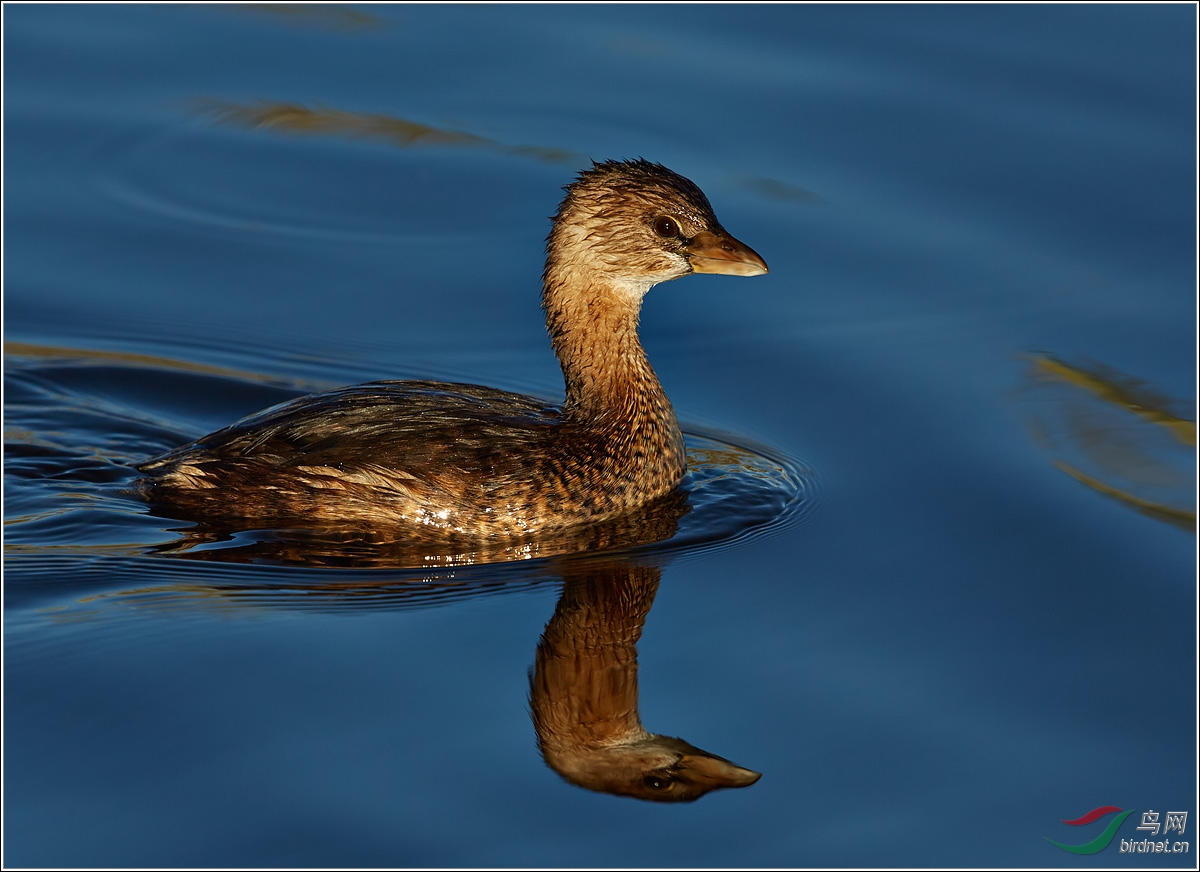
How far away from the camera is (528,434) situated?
8359 mm

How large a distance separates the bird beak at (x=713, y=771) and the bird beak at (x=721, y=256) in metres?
3.08

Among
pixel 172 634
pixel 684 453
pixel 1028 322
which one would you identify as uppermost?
pixel 1028 322

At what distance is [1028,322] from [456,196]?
397cm

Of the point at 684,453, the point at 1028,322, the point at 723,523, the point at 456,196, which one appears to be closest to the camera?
the point at 723,523

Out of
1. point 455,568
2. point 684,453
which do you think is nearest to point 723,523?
point 684,453

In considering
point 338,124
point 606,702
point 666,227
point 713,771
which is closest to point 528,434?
A: point 666,227

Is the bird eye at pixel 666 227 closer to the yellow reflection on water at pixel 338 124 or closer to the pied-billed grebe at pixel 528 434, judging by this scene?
the pied-billed grebe at pixel 528 434

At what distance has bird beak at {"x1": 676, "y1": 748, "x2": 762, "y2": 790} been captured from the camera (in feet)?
20.3

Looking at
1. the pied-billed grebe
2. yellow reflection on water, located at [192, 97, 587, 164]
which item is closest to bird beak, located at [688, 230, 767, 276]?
the pied-billed grebe

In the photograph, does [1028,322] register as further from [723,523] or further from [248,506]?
[248,506]

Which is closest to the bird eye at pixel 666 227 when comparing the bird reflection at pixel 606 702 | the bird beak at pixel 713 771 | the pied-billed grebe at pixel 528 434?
the pied-billed grebe at pixel 528 434

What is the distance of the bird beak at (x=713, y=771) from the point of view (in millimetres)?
6199

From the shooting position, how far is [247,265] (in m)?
10.7

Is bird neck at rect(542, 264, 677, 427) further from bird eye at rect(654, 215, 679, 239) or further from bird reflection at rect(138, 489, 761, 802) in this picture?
bird reflection at rect(138, 489, 761, 802)
